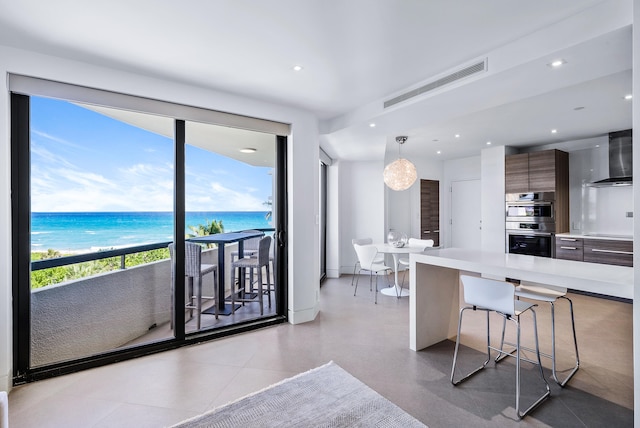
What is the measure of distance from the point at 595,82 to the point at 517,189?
2.83 m

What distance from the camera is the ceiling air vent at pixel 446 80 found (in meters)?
2.44

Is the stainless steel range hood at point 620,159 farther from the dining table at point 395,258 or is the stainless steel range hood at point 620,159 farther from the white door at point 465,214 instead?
the dining table at point 395,258

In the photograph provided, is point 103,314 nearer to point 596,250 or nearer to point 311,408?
point 311,408

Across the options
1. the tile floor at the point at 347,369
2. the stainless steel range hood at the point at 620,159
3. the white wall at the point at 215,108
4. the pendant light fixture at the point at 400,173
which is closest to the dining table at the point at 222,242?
the white wall at the point at 215,108

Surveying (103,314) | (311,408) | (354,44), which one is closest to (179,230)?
(103,314)

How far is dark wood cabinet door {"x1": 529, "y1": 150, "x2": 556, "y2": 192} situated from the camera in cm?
512

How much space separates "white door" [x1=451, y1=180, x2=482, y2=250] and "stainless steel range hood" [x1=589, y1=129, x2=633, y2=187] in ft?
7.80

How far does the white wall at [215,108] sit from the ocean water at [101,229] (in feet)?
0.80

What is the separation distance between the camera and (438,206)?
24.5 ft

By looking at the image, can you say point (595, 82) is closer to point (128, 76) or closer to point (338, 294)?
point (338, 294)

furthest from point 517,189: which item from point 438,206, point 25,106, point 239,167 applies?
point 25,106

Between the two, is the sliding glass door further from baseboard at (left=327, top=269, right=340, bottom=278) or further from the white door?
the white door

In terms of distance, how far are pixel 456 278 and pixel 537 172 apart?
11.4 feet

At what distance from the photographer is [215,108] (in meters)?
3.12
